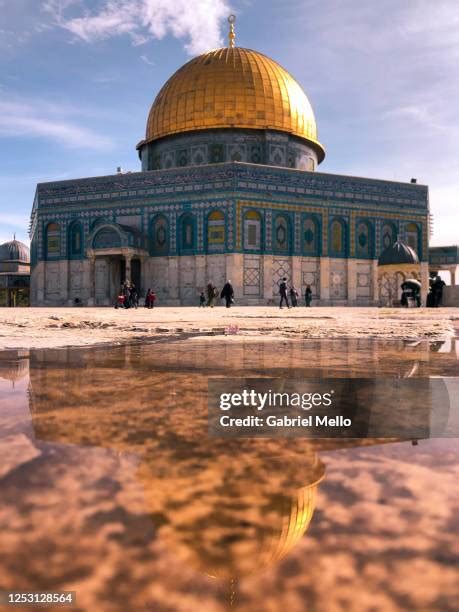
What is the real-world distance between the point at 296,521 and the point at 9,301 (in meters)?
Answer: 45.2

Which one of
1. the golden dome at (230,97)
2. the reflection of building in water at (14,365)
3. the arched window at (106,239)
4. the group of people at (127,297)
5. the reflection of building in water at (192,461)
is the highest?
the golden dome at (230,97)

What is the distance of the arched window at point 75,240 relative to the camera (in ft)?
88.5

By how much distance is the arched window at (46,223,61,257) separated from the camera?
2734 cm

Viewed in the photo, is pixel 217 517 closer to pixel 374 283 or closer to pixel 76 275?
pixel 374 283

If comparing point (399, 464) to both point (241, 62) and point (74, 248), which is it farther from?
point (241, 62)

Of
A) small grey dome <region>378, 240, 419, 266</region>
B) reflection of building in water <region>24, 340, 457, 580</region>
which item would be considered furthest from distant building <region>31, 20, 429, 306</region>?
reflection of building in water <region>24, 340, 457, 580</region>

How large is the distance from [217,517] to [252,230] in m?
24.4

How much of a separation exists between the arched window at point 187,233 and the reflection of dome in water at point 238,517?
80.4 feet

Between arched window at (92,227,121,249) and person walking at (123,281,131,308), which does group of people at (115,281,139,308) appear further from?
arched window at (92,227,121,249)

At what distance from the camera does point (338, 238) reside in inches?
1040

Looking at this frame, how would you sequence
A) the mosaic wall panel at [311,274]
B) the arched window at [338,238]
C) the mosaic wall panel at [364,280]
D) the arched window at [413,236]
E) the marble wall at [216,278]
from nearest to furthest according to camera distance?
the marble wall at [216,278], the mosaic wall panel at [311,274], the arched window at [338,238], the mosaic wall panel at [364,280], the arched window at [413,236]

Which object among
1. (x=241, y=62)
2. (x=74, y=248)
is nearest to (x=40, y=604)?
(x=74, y=248)

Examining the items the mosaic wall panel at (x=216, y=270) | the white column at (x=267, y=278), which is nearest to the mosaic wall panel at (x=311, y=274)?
the white column at (x=267, y=278)

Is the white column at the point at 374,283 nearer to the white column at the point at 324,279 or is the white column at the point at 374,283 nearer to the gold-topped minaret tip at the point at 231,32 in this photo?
the white column at the point at 324,279
